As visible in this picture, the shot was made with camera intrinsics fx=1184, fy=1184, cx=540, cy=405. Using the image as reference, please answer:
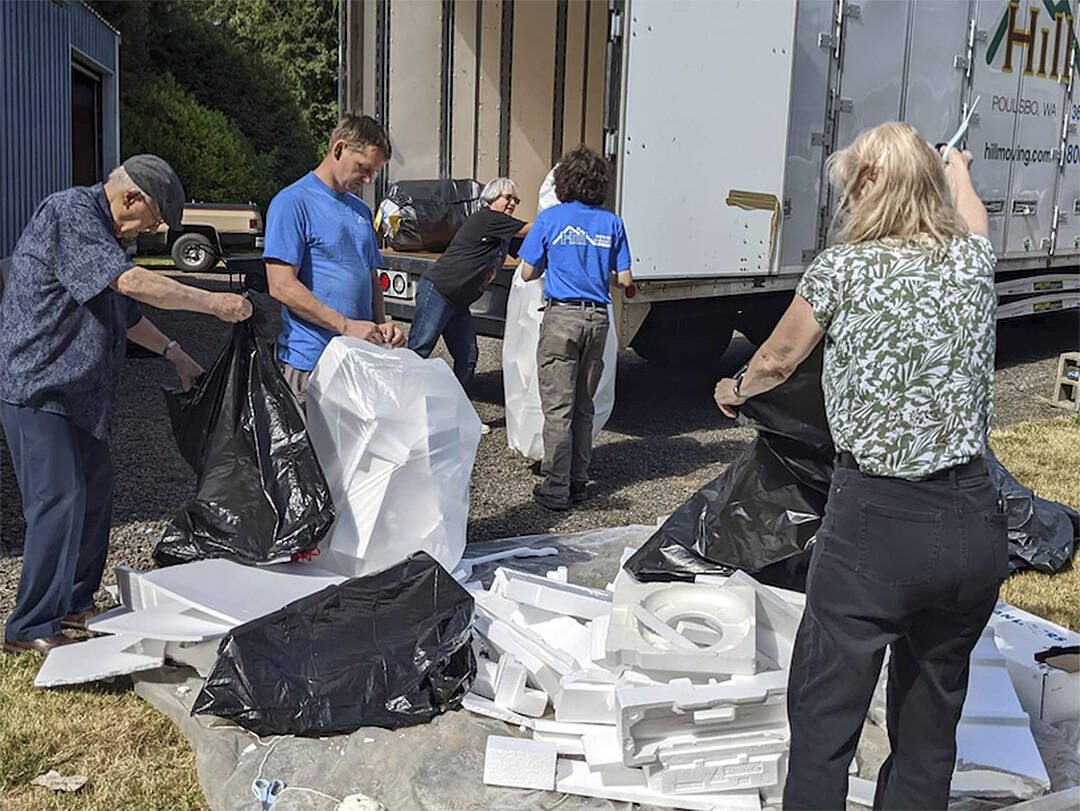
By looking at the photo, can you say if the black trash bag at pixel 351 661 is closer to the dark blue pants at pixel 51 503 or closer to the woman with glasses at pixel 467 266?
the dark blue pants at pixel 51 503

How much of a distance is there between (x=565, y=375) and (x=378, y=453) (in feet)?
5.55

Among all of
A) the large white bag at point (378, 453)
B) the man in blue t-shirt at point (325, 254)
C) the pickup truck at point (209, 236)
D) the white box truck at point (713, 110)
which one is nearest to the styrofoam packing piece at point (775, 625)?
Result: the large white bag at point (378, 453)

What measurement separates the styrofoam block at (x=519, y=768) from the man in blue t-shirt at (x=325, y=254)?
1.62m

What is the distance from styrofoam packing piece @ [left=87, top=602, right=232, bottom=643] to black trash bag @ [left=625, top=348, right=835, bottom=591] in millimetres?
1432

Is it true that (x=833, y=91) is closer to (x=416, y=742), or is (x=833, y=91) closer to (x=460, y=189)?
(x=460, y=189)

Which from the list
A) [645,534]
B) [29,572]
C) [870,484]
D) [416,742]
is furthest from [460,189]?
[870,484]

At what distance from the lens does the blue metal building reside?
31.2 ft

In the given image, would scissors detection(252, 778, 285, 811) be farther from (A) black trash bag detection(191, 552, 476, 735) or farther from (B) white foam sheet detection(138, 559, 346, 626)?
(B) white foam sheet detection(138, 559, 346, 626)

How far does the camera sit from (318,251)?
408 cm

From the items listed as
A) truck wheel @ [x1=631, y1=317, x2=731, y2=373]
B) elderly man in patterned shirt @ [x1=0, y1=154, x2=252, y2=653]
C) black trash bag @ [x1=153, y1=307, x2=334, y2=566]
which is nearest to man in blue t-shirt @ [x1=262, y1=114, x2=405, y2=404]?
black trash bag @ [x1=153, y1=307, x2=334, y2=566]

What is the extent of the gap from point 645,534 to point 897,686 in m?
2.45

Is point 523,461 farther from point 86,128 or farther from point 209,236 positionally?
point 209,236

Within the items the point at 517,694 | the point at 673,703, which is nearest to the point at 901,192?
the point at 673,703

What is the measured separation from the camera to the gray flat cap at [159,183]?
342 cm
